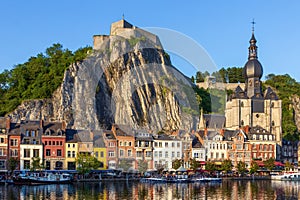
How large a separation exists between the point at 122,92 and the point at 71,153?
24080mm

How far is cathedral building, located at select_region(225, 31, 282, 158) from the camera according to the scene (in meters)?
115

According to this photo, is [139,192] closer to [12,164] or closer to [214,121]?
[12,164]

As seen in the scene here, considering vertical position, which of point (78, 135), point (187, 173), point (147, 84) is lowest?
point (187, 173)

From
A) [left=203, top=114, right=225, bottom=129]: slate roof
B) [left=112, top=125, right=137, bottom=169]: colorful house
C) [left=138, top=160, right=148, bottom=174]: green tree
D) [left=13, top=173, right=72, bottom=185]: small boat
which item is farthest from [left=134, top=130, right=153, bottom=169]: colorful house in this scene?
[left=203, top=114, right=225, bottom=129]: slate roof

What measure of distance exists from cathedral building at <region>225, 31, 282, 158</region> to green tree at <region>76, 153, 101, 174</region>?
132 ft

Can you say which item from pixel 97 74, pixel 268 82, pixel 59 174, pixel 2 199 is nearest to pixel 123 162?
pixel 59 174

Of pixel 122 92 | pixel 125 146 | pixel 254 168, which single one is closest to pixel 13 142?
pixel 125 146

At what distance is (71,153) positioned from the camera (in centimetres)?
8550

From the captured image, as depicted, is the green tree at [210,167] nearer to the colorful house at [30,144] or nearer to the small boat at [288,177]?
the small boat at [288,177]

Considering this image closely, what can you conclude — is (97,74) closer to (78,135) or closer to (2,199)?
(78,135)

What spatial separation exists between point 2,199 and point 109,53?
6118cm

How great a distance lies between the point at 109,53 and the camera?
4363 inches

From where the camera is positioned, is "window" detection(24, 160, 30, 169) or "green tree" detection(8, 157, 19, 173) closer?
"green tree" detection(8, 157, 19, 173)

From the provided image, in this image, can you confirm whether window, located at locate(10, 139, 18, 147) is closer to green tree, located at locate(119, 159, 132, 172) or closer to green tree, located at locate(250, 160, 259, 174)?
green tree, located at locate(119, 159, 132, 172)
